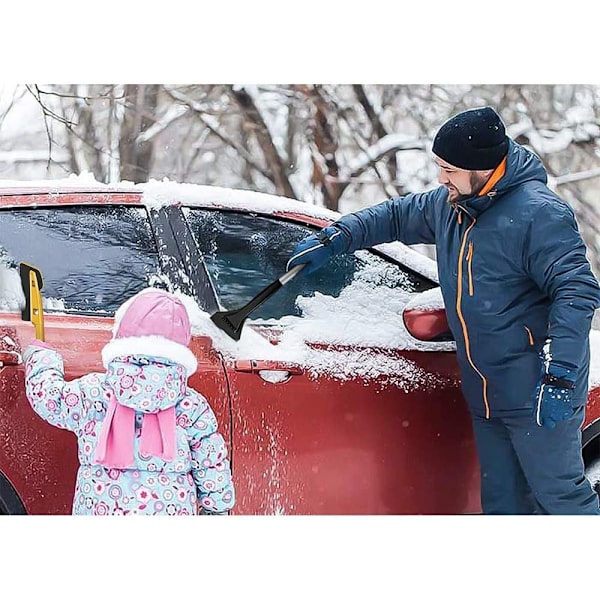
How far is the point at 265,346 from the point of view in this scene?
2.87 meters

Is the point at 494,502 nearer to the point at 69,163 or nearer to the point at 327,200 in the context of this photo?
the point at 327,200

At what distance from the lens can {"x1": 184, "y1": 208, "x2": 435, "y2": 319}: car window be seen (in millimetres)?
2941

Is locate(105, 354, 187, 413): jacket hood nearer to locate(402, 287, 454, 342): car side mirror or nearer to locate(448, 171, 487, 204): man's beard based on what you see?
locate(402, 287, 454, 342): car side mirror

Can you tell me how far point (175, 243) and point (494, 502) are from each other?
1502mm

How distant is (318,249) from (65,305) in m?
0.91

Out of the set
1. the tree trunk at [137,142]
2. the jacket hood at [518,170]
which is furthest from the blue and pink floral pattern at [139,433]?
the tree trunk at [137,142]

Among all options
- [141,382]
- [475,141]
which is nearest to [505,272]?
[475,141]

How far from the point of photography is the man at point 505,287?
282cm

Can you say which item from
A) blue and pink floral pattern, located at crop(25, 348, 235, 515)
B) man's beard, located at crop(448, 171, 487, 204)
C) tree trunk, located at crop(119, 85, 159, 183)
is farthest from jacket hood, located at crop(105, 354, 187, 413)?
tree trunk, located at crop(119, 85, 159, 183)

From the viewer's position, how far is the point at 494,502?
3.07 meters

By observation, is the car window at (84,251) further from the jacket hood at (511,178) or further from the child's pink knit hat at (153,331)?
the jacket hood at (511,178)

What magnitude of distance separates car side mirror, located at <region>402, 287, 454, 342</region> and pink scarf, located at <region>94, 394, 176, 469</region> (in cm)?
94

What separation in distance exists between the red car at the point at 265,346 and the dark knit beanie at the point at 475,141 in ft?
1.60
